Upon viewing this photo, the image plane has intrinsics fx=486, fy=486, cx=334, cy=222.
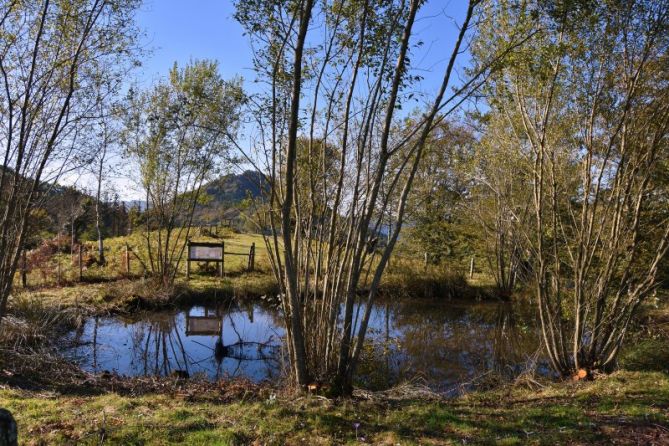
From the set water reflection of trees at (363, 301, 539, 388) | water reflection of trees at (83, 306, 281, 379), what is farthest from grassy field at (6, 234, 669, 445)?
water reflection of trees at (363, 301, 539, 388)

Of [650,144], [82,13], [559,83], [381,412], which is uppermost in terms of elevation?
[82,13]

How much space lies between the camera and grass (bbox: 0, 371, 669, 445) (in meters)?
4.23

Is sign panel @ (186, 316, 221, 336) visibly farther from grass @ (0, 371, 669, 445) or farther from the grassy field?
grass @ (0, 371, 669, 445)

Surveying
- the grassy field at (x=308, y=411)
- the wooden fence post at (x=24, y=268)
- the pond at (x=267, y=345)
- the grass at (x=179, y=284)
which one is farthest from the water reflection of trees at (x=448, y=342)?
the wooden fence post at (x=24, y=268)

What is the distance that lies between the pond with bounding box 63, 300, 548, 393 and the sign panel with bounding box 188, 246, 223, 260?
8.78ft

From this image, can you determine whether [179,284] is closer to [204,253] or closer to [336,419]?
[204,253]

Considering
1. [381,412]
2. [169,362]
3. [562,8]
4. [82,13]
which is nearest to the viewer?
[381,412]

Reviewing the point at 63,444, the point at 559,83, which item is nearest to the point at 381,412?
the point at 63,444

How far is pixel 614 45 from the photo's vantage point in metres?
7.20

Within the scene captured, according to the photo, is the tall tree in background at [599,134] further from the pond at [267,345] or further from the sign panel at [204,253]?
the sign panel at [204,253]

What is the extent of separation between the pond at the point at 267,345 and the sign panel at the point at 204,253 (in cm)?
268

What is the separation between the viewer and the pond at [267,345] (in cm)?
898

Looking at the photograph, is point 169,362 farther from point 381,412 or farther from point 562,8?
point 562,8

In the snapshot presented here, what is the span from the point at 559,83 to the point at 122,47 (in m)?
6.94
